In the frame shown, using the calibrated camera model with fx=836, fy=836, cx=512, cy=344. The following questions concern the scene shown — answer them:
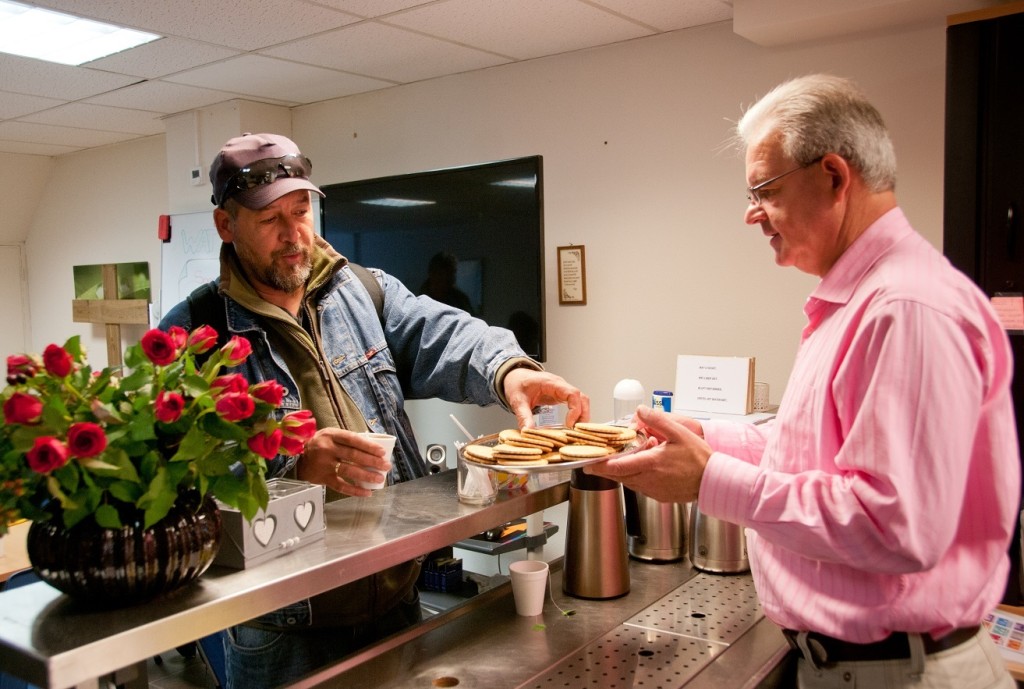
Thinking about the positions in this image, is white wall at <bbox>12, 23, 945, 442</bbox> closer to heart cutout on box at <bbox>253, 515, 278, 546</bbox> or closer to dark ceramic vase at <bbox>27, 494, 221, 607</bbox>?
heart cutout on box at <bbox>253, 515, 278, 546</bbox>

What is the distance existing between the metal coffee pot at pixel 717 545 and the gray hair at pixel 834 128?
797mm

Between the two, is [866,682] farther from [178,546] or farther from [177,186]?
[177,186]

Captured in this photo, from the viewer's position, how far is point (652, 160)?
3439 millimetres

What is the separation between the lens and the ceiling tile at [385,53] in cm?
329

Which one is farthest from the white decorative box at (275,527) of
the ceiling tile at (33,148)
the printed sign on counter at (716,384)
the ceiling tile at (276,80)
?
the ceiling tile at (33,148)

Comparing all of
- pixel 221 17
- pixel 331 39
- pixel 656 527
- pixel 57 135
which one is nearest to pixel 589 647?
pixel 656 527

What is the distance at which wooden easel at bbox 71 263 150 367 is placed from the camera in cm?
Answer: 535

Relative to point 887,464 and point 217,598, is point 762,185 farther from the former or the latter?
point 217,598

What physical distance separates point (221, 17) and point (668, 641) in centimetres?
264

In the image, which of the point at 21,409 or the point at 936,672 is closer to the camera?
the point at 21,409

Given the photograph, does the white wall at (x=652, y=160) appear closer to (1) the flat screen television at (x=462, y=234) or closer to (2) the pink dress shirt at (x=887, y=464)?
(1) the flat screen television at (x=462, y=234)

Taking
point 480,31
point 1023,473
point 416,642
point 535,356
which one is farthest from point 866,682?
point 480,31

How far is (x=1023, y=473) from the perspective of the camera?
2166 mm

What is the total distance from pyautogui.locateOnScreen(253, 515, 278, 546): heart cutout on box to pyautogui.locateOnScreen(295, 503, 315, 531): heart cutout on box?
40mm
